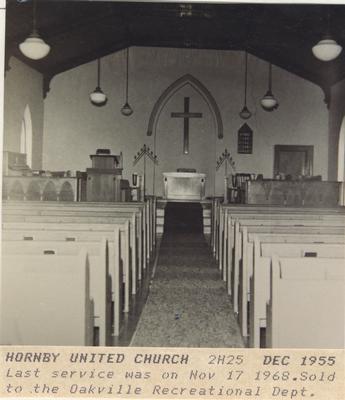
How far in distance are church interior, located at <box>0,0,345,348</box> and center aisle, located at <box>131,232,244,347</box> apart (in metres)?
0.02

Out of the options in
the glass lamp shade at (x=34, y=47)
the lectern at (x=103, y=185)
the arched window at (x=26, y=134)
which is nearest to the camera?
the glass lamp shade at (x=34, y=47)

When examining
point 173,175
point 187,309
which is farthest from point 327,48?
point 173,175

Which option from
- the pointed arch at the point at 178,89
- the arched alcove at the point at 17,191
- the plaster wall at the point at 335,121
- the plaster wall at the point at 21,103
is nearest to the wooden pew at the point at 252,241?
the arched alcove at the point at 17,191

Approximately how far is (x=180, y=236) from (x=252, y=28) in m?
5.15

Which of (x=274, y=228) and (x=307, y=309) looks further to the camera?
(x=274, y=228)

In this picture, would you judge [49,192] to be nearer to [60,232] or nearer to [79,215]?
[79,215]

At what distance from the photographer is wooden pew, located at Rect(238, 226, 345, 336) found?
3.24 meters

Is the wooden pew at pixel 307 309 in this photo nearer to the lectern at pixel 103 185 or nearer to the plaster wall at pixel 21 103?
the lectern at pixel 103 185

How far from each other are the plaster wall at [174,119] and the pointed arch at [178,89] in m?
0.12

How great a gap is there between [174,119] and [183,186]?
2.26 m

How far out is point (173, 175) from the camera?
39.8ft

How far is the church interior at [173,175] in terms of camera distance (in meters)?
2.41

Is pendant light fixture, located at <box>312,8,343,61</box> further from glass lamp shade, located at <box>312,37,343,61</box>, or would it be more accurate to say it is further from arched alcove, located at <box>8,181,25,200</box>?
arched alcove, located at <box>8,181,25,200</box>

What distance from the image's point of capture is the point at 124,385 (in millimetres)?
1959
